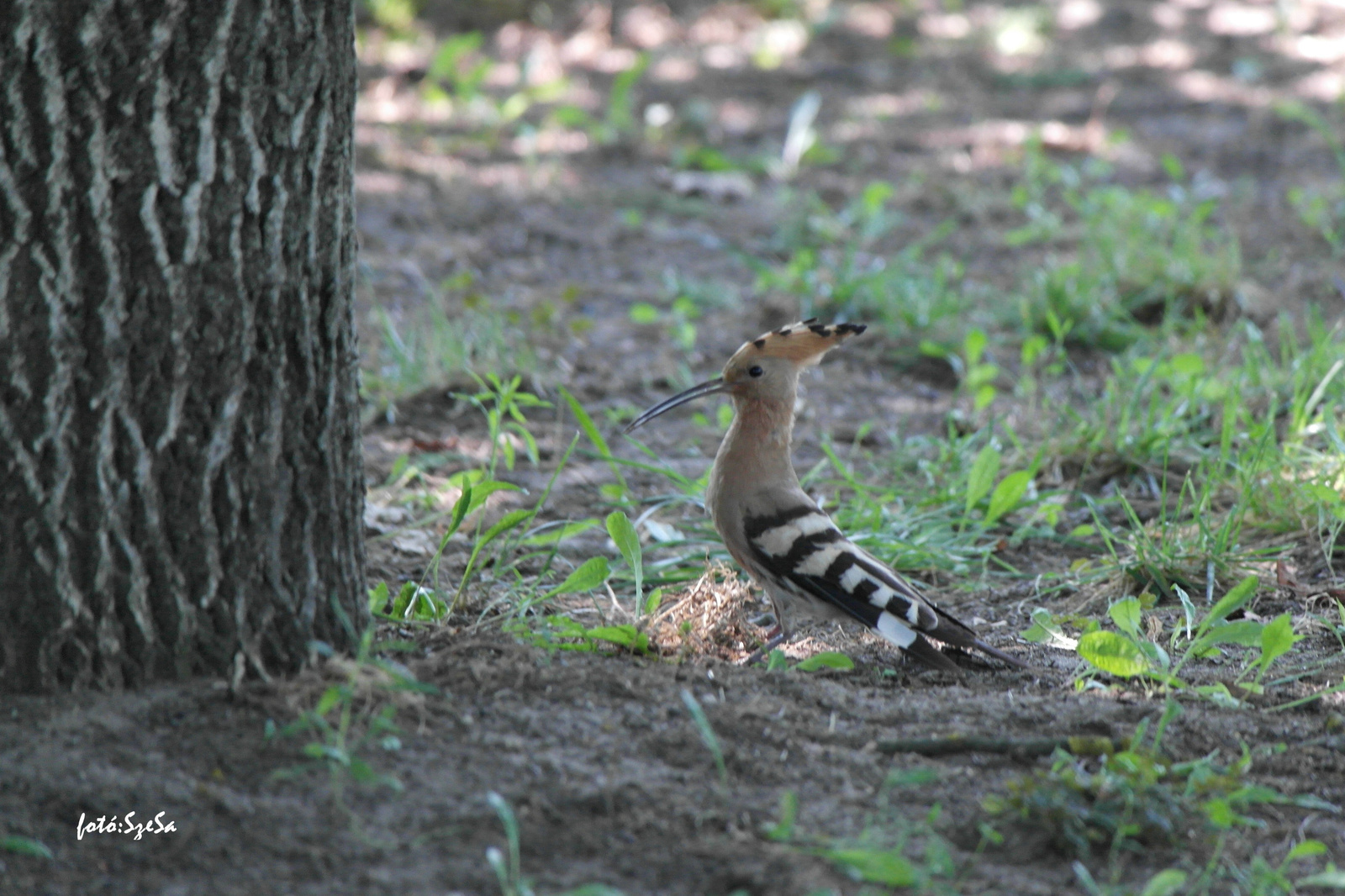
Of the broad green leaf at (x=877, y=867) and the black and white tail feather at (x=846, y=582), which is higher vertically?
the broad green leaf at (x=877, y=867)

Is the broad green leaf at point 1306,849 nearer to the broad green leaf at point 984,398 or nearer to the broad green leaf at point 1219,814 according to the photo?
the broad green leaf at point 1219,814

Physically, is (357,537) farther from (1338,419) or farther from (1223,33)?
(1223,33)

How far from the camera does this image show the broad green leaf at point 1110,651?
277 cm

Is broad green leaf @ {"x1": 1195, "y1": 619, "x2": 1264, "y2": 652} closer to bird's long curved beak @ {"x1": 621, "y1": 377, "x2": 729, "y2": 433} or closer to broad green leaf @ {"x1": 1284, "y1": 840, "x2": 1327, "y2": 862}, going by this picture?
broad green leaf @ {"x1": 1284, "y1": 840, "x2": 1327, "y2": 862}

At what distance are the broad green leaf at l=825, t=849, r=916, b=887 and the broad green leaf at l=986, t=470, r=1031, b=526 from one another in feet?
6.44

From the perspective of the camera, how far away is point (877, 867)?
1931mm

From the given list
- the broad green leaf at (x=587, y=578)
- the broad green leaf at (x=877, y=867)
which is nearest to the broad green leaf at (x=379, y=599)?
the broad green leaf at (x=587, y=578)

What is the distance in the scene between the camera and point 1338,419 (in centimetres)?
422

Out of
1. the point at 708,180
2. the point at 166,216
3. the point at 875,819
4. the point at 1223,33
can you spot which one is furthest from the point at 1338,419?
the point at 1223,33

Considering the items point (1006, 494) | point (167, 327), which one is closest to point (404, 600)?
point (167, 327)

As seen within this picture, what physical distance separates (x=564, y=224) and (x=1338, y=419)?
3.99 metres

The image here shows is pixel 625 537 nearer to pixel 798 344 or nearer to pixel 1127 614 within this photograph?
pixel 798 344

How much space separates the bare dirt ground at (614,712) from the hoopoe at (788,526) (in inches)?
4.6

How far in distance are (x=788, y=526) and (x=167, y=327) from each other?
1.49 meters
